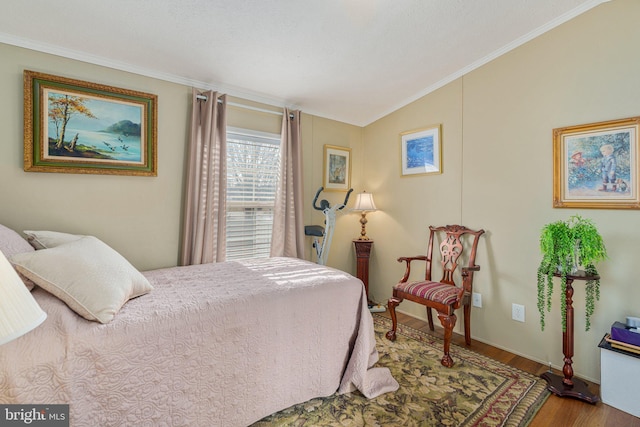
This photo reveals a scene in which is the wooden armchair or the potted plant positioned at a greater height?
the potted plant

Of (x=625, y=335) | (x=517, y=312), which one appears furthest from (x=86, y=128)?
(x=625, y=335)

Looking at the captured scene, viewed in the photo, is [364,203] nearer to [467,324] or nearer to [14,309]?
[467,324]

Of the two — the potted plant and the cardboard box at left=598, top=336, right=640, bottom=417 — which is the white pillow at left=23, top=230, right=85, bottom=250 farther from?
the cardboard box at left=598, top=336, right=640, bottom=417

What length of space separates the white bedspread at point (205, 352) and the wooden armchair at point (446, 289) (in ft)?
2.04

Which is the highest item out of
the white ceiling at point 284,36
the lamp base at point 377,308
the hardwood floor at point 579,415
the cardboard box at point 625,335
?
the white ceiling at point 284,36

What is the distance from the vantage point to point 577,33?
2.30 metres

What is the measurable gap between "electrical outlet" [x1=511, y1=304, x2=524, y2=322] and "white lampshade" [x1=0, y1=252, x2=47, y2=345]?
A: 123 inches

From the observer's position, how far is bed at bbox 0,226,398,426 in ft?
3.92

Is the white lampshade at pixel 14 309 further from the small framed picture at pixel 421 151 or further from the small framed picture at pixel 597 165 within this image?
the small framed picture at pixel 421 151

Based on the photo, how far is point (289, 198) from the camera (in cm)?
322

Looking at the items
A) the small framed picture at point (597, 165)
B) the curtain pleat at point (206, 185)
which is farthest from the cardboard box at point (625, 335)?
the curtain pleat at point (206, 185)

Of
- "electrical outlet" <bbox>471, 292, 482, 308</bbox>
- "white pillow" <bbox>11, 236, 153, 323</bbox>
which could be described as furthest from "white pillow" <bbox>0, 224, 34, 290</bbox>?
"electrical outlet" <bbox>471, 292, 482, 308</bbox>

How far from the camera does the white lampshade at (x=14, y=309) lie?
64 centimetres

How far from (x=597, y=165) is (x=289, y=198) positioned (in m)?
2.59
